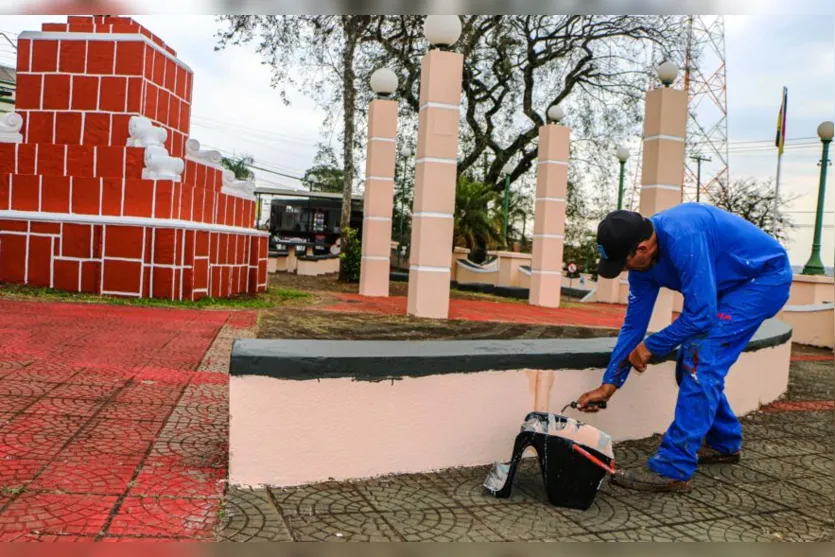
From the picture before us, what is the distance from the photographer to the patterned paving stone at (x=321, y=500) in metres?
2.93

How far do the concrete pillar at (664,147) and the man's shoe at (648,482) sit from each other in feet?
32.6

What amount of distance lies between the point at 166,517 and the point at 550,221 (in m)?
15.3

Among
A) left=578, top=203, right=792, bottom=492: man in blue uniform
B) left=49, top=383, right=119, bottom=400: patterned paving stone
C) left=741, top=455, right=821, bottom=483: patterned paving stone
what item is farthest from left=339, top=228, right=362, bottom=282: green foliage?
left=578, top=203, right=792, bottom=492: man in blue uniform

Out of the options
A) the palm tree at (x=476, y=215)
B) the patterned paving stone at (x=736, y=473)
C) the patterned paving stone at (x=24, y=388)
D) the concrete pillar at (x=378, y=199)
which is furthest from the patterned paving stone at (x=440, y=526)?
the palm tree at (x=476, y=215)

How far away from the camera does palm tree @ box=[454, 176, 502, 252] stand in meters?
24.8

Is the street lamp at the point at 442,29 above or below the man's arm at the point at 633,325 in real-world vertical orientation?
above

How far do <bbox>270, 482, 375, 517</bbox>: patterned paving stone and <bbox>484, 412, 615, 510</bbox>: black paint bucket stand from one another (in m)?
0.64

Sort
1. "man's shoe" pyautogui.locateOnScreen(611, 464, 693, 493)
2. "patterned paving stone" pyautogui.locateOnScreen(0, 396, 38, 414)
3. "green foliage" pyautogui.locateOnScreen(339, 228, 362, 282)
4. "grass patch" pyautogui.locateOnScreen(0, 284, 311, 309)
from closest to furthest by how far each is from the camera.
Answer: "man's shoe" pyautogui.locateOnScreen(611, 464, 693, 493)
"patterned paving stone" pyautogui.locateOnScreen(0, 396, 38, 414)
"grass patch" pyautogui.locateOnScreen(0, 284, 311, 309)
"green foliage" pyautogui.locateOnScreen(339, 228, 362, 282)

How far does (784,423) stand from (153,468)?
4.34 m

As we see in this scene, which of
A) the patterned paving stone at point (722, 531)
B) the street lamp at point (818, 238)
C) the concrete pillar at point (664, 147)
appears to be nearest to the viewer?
the patterned paving stone at point (722, 531)

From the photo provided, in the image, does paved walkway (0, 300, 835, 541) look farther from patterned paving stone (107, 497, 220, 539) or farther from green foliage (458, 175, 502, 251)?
green foliage (458, 175, 502, 251)

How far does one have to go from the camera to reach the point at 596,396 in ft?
11.8

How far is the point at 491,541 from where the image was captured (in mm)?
2699

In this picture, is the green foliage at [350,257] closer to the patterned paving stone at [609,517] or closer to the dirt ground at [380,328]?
the dirt ground at [380,328]
